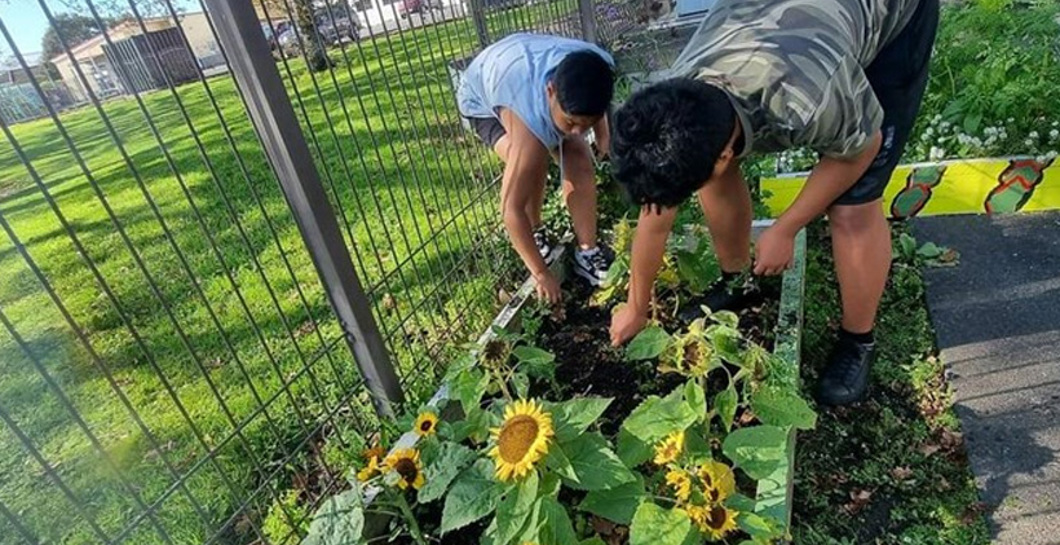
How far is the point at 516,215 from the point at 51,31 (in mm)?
1379

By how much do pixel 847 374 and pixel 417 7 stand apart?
6.42 ft

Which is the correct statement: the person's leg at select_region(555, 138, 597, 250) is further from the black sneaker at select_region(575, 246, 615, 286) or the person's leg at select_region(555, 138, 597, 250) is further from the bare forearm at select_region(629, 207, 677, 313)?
the bare forearm at select_region(629, 207, 677, 313)

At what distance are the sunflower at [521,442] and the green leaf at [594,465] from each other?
0.36 feet

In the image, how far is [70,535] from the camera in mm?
2076

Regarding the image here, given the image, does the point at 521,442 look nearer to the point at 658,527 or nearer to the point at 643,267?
the point at 658,527

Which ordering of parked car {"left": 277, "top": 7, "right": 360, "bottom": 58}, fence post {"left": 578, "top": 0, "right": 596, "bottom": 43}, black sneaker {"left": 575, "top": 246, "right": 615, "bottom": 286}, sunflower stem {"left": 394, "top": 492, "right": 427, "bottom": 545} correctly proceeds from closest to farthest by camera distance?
sunflower stem {"left": 394, "top": 492, "right": 427, "bottom": 545} < parked car {"left": 277, "top": 7, "right": 360, "bottom": 58} < black sneaker {"left": 575, "top": 246, "right": 615, "bottom": 286} < fence post {"left": 578, "top": 0, "right": 596, "bottom": 43}

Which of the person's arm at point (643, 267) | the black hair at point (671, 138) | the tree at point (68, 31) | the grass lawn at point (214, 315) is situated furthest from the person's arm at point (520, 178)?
the tree at point (68, 31)

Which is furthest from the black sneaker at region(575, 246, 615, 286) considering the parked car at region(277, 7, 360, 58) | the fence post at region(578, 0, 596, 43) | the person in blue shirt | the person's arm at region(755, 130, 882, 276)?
the fence post at region(578, 0, 596, 43)

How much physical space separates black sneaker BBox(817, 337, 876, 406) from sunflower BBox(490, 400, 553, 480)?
48.5 inches

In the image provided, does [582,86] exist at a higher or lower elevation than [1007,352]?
higher

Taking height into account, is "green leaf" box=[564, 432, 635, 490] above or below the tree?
below

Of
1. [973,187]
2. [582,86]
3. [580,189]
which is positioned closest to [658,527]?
[582,86]

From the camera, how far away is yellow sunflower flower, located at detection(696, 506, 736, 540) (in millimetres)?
1256

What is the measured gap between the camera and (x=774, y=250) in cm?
183
